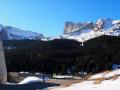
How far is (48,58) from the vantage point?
7037 inches

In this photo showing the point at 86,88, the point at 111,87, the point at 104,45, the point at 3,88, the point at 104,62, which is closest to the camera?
the point at 111,87

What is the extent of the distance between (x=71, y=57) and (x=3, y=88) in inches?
6159

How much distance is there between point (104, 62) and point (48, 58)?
27.3m

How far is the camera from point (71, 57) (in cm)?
18725

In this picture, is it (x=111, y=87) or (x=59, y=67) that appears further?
(x=59, y=67)

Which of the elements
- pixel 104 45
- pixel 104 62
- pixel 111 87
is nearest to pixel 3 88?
pixel 111 87

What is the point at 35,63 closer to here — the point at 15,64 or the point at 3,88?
the point at 15,64

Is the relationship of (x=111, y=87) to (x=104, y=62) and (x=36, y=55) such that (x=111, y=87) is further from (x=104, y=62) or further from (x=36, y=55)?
(x=36, y=55)

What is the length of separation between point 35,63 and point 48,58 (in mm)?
8216

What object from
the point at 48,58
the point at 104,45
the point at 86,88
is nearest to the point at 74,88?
the point at 86,88

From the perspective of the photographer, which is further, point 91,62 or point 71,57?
point 71,57

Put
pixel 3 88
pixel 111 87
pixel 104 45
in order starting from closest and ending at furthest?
pixel 111 87
pixel 3 88
pixel 104 45

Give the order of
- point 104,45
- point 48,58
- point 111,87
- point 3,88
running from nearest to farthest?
point 111,87, point 3,88, point 48,58, point 104,45

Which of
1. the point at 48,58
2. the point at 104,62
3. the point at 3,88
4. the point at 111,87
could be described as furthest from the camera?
the point at 48,58
